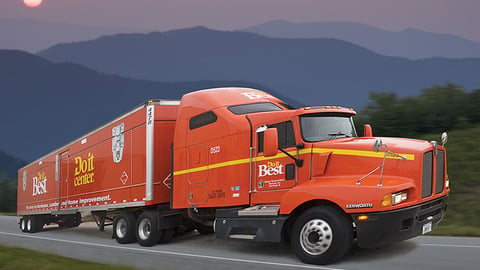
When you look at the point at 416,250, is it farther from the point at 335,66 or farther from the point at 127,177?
the point at 335,66

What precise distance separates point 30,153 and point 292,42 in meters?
89.5

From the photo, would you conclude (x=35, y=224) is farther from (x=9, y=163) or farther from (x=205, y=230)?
(x=9, y=163)

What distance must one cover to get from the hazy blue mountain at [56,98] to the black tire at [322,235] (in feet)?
493

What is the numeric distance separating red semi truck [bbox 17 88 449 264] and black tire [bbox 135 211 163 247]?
1.2 inches

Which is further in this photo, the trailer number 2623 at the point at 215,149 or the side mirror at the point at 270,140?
the trailer number 2623 at the point at 215,149

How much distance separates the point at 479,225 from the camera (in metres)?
13.6

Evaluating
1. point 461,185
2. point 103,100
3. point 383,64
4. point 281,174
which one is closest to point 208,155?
point 281,174

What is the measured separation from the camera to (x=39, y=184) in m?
22.3

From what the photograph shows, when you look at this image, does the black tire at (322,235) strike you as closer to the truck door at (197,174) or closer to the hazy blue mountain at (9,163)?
the truck door at (197,174)

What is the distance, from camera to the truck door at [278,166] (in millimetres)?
8953

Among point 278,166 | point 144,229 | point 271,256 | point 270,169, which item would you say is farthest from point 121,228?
point 278,166

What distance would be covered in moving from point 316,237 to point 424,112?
14.3m

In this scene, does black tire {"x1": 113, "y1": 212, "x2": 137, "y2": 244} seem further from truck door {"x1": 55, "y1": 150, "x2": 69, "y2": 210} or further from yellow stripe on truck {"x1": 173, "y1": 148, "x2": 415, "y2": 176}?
truck door {"x1": 55, "y1": 150, "x2": 69, "y2": 210}

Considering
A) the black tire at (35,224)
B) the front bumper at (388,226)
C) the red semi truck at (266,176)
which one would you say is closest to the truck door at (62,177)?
the black tire at (35,224)
